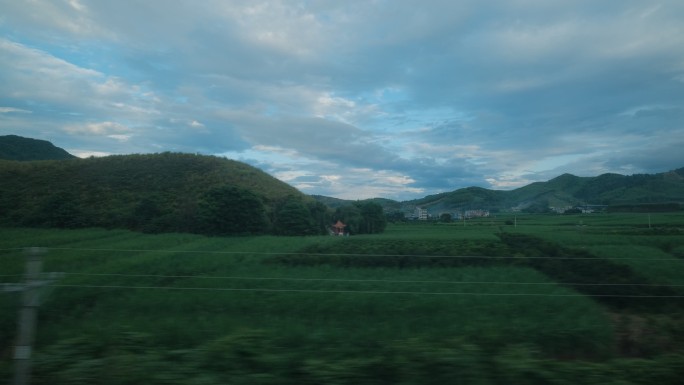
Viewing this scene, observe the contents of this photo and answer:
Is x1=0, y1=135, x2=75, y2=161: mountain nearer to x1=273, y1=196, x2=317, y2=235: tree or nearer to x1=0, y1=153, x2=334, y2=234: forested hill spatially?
x1=0, y1=153, x2=334, y2=234: forested hill

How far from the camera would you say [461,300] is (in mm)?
7605

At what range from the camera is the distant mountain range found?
1485 cm

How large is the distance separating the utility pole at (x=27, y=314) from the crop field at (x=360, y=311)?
0.25 m

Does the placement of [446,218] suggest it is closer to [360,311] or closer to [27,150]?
[360,311]

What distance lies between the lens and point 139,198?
669 inches

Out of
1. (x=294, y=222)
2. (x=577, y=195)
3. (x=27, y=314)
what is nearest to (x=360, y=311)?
(x=27, y=314)

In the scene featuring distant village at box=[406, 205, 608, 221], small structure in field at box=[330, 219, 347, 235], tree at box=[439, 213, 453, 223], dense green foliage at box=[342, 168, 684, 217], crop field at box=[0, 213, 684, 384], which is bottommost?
crop field at box=[0, 213, 684, 384]

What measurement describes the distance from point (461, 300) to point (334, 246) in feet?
17.7

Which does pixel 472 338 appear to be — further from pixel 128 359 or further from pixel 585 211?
pixel 585 211

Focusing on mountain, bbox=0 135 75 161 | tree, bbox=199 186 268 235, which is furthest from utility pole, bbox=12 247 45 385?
mountain, bbox=0 135 75 161

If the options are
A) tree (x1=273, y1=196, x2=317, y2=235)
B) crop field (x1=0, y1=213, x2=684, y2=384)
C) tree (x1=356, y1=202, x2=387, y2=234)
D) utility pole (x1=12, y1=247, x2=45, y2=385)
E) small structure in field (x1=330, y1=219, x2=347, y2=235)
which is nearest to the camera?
utility pole (x1=12, y1=247, x2=45, y2=385)

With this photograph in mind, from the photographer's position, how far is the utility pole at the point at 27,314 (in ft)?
12.2

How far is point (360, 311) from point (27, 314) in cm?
486

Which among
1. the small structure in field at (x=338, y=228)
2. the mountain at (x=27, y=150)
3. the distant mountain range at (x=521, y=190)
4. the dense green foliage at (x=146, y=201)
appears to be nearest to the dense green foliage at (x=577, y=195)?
the distant mountain range at (x=521, y=190)
